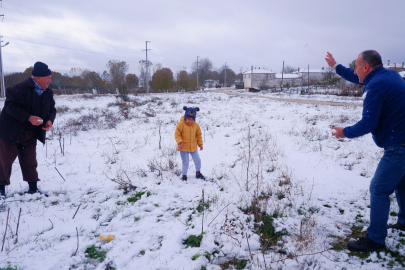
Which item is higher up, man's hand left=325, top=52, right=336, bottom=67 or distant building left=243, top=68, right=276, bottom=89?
distant building left=243, top=68, right=276, bottom=89

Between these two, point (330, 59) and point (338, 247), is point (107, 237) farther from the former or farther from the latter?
point (330, 59)

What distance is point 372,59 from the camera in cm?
254

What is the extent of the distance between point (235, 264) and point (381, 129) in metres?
2.24

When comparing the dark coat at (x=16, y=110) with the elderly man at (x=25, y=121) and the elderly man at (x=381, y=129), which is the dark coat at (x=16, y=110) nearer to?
the elderly man at (x=25, y=121)

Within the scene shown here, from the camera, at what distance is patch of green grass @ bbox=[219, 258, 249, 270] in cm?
249

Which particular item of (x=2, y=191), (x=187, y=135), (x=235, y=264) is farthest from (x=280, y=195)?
(x=2, y=191)

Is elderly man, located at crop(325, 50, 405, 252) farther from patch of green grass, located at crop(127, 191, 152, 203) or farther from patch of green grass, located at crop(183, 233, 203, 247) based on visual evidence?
patch of green grass, located at crop(127, 191, 152, 203)

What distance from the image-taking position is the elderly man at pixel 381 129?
2316mm

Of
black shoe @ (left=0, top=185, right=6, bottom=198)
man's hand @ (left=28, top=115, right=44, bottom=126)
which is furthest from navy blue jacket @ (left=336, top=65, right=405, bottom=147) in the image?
black shoe @ (left=0, top=185, right=6, bottom=198)

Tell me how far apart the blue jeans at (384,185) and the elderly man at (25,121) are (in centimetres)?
493

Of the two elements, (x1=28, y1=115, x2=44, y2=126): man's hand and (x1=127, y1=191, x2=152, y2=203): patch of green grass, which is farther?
(x1=127, y1=191, x2=152, y2=203): patch of green grass

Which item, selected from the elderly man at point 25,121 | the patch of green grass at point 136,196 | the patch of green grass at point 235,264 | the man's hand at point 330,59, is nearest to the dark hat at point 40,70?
the elderly man at point 25,121

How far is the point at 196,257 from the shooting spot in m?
2.63

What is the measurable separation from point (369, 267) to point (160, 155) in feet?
17.6
